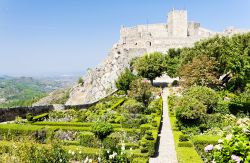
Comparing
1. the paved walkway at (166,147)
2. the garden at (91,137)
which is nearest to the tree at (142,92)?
the garden at (91,137)

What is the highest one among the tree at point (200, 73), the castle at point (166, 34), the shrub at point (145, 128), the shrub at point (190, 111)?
the castle at point (166, 34)

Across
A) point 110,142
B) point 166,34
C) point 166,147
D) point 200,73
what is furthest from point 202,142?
point 166,34

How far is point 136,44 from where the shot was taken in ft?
236

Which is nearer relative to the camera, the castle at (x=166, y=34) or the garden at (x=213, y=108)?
the garden at (x=213, y=108)

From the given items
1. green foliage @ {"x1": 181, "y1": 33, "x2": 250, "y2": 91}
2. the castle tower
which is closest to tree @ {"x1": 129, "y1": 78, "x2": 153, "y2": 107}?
green foliage @ {"x1": 181, "y1": 33, "x2": 250, "y2": 91}

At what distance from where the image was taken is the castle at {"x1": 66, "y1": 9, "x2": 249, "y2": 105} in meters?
66.8

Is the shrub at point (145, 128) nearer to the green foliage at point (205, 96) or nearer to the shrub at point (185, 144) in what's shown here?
the shrub at point (185, 144)

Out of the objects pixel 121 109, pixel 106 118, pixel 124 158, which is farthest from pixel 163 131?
pixel 124 158

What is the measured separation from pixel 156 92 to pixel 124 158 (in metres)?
28.1

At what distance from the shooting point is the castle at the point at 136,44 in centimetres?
6675

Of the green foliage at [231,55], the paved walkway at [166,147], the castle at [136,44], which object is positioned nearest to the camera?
the paved walkway at [166,147]

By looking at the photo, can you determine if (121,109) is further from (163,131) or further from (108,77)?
(108,77)

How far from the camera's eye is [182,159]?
1609cm

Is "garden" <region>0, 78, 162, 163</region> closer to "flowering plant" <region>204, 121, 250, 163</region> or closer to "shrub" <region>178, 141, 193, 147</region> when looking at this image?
"shrub" <region>178, 141, 193, 147</region>
